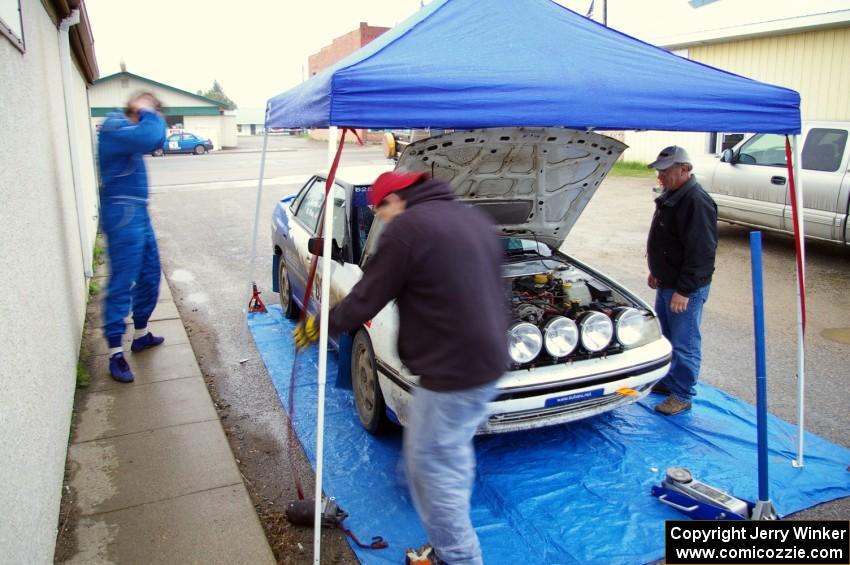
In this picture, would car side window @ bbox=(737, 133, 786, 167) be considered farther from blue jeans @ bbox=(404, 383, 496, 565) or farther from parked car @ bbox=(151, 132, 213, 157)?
parked car @ bbox=(151, 132, 213, 157)

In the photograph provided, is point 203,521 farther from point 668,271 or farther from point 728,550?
point 668,271

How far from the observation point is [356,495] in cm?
362

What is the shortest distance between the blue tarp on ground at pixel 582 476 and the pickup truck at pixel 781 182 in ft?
16.9

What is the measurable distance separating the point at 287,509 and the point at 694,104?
3.14m

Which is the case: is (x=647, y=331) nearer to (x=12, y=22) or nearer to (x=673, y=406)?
(x=673, y=406)

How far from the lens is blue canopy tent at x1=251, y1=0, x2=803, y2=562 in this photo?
9.96 ft

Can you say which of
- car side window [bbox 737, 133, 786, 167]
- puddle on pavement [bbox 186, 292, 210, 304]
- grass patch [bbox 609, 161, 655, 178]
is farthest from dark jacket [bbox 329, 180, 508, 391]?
grass patch [bbox 609, 161, 655, 178]

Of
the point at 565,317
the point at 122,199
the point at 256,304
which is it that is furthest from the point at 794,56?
the point at 122,199

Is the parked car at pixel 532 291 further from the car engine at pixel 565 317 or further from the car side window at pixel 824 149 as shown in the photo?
the car side window at pixel 824 149

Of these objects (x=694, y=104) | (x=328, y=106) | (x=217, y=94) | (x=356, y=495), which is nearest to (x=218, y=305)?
(x=356, y=495)

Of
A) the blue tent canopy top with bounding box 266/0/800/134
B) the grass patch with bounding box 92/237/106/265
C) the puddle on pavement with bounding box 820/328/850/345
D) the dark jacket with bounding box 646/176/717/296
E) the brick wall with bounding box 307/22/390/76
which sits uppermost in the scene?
the brick wall with bounding box 307/22/390/76

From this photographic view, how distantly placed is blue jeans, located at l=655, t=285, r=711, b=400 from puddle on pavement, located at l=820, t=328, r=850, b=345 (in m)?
2.52

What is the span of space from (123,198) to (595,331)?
370 centimetres

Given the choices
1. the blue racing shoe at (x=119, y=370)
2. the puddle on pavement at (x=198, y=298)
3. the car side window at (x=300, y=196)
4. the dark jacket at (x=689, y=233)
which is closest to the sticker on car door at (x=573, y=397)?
the dark jacket at (x=689, y=233)
